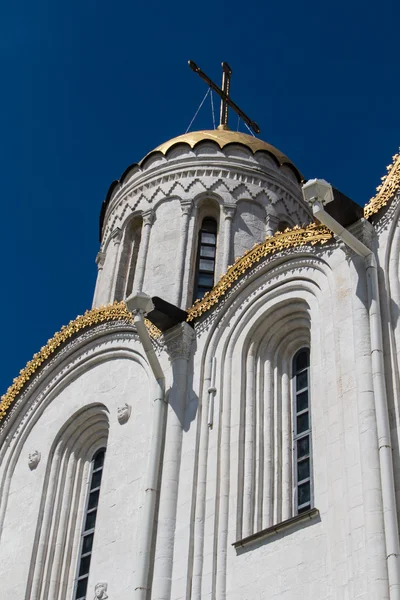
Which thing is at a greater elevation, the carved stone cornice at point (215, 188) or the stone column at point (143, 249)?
the carved stone cornice at point (215, 188)

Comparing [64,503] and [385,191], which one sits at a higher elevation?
[385,191]

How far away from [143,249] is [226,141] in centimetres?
334

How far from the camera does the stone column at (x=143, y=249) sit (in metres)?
22.7

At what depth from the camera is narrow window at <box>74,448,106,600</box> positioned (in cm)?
1827

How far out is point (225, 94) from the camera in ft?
92.4

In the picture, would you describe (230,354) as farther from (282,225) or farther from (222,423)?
(282,225)

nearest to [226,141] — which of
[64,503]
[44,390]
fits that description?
[44,390]

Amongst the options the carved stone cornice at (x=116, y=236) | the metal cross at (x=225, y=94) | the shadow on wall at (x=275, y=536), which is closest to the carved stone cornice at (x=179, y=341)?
the shadow on wall at (x=275, y=536)

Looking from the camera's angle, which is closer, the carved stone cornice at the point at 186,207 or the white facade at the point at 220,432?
the white facade at the point at 220,432

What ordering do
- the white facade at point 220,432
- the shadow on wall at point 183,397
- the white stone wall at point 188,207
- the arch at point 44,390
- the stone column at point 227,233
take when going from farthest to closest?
the white stone wall at point 188,207 < the stone column at point 227,233 < the arch at point 44,390 < the shadow on wall at point 183,397 < the white facade at point 220,432

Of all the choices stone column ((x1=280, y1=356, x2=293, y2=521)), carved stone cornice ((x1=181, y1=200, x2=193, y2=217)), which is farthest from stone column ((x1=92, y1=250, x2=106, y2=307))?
stone column ((x1=280, y1=356, x2=293, y2=521))

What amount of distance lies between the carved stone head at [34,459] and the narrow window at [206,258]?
14.1 feet

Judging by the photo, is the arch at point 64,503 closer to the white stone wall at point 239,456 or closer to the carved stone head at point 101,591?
the white stone wall at point 239,456

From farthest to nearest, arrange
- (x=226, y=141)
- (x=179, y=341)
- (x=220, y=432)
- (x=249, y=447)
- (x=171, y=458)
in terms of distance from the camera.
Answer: (x=226, y=141) < (x=179, y=341) < (x=171, y=458) < (x=220, y=432) < (x=249, y=447)
